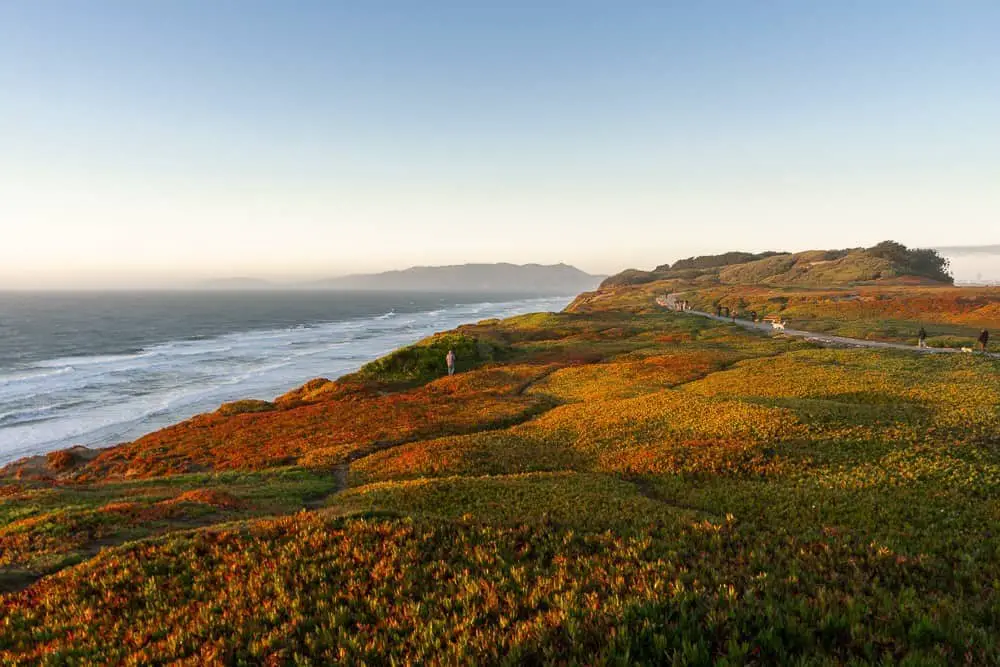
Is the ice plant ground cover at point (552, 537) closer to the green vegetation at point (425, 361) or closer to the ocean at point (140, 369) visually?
the ocean at point (140, 369)

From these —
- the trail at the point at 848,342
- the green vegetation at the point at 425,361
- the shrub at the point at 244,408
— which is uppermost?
the trail at the point at 848,342

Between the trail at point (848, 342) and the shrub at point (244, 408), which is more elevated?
the trail at point (848, 342)

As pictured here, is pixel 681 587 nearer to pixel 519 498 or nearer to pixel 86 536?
pixel 519 498

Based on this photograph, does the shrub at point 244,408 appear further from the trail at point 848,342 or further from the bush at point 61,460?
the trail at point 848,342

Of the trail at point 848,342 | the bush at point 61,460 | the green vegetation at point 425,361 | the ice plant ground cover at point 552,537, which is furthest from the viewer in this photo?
the green vegetation at point 425,361

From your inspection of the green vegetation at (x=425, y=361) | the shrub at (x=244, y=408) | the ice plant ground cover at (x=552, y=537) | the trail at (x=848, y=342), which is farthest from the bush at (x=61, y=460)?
the trail at (x=848, y=342)

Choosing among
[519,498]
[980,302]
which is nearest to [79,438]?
[519,498]

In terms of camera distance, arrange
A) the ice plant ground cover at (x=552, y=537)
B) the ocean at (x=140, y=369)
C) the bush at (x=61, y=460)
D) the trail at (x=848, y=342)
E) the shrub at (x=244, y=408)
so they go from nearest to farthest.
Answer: the ice plant ground cover at (x=552, y=537), the bush at (x=61, y=460), the shrub at (x=244, y=408), the trail at (x=848, y=342), the ocean at (x=140, y=369)

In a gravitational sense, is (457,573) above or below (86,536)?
above

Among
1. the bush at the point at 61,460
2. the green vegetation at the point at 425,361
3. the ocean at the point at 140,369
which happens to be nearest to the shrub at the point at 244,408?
the ocean at the point at 140,369

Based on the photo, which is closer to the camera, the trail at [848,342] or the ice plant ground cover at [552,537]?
the ice plant ground cover at [552,537]
